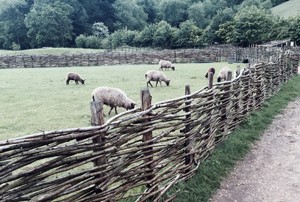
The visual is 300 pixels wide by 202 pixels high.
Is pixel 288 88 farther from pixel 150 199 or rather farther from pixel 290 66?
pixel 150 199

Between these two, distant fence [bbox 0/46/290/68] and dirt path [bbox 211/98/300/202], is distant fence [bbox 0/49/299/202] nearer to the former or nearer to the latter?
dirt path [bbox 211/98/300/202]

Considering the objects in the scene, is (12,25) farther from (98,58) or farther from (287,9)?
(287,9)

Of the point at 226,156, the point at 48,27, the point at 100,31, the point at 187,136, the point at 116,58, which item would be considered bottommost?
the point at 226,156

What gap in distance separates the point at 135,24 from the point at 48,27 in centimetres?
2665

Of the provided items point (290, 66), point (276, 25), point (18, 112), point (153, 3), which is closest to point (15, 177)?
point (18, 112)

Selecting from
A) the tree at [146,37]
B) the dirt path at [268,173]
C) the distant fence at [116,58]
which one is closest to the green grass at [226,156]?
the dirt path at [268,173]

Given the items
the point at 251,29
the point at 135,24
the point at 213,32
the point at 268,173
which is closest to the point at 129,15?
the point at 135,24

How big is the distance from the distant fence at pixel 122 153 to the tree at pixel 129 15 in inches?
3091

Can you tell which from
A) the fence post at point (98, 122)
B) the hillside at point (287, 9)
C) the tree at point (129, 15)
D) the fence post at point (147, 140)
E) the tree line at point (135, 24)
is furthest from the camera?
the tree at point (129, 15)

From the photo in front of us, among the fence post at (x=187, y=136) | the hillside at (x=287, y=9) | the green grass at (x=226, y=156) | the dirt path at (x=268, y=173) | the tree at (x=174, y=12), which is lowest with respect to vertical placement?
the dirt path at (x=268, y=173)

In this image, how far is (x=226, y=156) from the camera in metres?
5.90

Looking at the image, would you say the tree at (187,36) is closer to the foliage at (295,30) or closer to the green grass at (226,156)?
the foliage at (295,30)

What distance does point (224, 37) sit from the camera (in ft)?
160

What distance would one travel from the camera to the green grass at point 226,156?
4566mm
